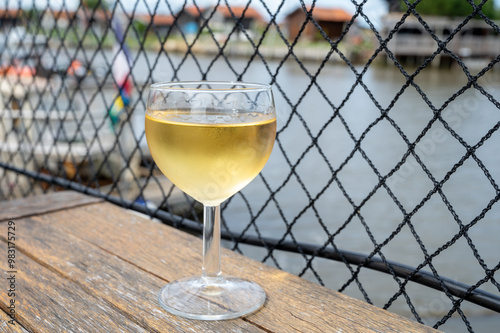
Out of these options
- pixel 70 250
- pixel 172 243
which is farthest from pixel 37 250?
pixel 172 243

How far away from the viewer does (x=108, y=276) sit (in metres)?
0.62

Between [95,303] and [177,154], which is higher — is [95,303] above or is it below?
below

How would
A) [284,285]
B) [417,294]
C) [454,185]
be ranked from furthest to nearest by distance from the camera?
[454,185], [417,294], [284,285]

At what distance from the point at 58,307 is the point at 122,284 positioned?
79 millimetres

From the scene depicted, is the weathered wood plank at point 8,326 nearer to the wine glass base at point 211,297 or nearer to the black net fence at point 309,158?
the wine glass base at point 211,297

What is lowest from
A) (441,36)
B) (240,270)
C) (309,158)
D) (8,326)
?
(8,326)

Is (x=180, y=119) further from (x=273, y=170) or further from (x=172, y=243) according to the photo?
(x=273, y=170)

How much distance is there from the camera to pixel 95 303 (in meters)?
0.55

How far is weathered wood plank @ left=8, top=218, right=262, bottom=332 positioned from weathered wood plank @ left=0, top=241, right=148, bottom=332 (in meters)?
0.01

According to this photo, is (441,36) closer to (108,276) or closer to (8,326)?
(108,276)

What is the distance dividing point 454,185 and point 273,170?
2663 mm

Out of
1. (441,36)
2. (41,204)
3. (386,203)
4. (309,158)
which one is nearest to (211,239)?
(41,204)

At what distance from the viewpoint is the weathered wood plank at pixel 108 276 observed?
20.2 inches

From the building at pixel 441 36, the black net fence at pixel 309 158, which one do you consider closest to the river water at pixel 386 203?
the black net fence at pixel 309 158
